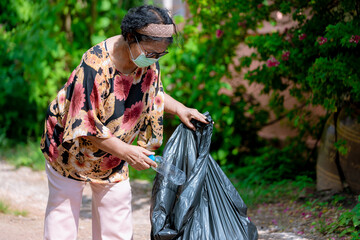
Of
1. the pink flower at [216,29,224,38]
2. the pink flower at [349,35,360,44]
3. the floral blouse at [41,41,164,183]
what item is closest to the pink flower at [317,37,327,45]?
the pink flower at [349,35,360,44]

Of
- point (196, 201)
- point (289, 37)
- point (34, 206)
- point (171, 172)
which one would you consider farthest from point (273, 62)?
point (34, 206)

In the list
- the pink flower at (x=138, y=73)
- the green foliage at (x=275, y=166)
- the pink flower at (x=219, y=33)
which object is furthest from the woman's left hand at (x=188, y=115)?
the pink flower at (x=219, y=33)

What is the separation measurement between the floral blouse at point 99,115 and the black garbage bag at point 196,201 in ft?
0.78

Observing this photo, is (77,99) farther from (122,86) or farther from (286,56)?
(286,56)

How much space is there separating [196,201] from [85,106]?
0.81 metres

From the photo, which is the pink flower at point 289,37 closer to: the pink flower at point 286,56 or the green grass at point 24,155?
the pink flower at point 286,56

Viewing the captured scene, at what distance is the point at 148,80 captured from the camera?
2514 mm

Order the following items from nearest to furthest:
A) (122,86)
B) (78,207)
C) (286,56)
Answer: (122,86) < (78,207) < (286,56)

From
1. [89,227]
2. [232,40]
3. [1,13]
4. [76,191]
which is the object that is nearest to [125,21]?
[76,191]

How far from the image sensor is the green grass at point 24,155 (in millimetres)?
5820

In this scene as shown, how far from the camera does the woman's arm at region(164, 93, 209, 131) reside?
8.93 ft

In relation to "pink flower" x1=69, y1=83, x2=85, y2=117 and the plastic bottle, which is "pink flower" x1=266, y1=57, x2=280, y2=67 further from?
"pink flower" x1=69, y1=83, x2=85, y2=117

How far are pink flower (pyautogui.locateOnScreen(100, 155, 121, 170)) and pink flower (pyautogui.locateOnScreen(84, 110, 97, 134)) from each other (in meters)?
0.28

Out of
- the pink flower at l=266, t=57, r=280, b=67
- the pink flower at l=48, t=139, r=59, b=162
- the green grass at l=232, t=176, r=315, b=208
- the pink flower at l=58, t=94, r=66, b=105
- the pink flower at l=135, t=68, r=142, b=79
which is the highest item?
the pink flower at l=135, t=68, r=142, b=79
